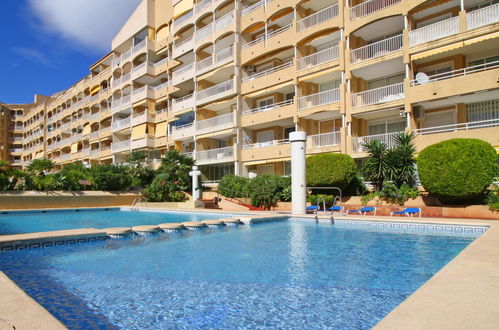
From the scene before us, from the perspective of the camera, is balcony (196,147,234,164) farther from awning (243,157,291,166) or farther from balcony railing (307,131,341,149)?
balcony railing (307,131,341,149)

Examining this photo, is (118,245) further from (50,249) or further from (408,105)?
(408,105)

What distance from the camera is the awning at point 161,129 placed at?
128 ft

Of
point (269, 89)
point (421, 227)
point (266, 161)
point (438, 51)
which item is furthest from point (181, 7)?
point (421, 227)

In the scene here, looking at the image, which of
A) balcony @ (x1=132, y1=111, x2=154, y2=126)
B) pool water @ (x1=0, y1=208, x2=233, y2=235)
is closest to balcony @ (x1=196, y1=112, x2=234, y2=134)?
balcony @ (x1=132, y1=111, x2=154, y2=126)

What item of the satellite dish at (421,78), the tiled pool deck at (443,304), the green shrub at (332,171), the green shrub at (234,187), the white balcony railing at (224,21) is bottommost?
the tiled pool deck at (443,304)

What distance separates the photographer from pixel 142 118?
40719 mm

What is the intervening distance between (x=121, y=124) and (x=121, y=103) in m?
2.82

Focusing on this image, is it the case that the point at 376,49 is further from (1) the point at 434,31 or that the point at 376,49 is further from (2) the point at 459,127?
(2) the point at 459,127

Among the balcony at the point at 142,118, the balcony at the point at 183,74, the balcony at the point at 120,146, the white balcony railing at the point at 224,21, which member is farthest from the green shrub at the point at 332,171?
the balcony at the point at 120,146

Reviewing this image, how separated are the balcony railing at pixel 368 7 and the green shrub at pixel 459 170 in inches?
437

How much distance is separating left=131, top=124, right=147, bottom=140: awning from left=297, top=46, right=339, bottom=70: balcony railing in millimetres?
21274

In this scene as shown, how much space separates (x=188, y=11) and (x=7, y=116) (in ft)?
211

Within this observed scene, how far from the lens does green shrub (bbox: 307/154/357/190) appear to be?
19594 mm

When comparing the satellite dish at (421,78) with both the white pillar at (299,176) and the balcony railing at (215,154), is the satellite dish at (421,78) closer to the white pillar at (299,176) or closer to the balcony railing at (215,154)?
the white pillar at (299,176)
